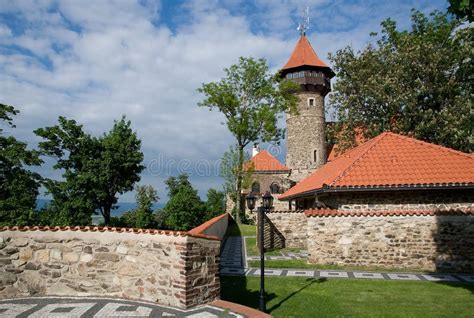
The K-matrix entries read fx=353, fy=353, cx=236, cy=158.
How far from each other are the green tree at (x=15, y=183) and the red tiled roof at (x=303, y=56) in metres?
23.7

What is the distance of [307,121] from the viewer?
3312 centimetres

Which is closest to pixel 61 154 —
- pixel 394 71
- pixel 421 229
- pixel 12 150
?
pixel 12 150

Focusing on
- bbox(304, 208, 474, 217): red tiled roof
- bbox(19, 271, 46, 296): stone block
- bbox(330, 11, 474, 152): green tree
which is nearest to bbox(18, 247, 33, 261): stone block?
bbox(19, 271, 46, 296): stone block

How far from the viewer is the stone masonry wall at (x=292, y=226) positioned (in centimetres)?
1769

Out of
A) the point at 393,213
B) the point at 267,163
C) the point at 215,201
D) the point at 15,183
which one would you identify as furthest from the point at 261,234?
the point at 215,201

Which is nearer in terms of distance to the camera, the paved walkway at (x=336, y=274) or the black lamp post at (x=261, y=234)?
the black lamp post at (x=261, y=234)

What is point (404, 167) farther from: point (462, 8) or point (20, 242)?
point (20, 242)

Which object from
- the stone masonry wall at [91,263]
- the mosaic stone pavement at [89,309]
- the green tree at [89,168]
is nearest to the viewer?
the mosaic stone pavement at [89,309]

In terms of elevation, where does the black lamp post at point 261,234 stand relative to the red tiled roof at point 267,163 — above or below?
below

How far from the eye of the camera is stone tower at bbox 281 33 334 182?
32.8m

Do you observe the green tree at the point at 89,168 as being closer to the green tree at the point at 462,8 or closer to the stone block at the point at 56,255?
the stone block at the point at 56,255

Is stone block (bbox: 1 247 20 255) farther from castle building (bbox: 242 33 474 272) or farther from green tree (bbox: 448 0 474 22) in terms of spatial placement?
green tree (bbox: 448 0 474 22)

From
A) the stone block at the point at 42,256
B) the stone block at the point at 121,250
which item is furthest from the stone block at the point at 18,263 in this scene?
the stone block at the point at 121,250

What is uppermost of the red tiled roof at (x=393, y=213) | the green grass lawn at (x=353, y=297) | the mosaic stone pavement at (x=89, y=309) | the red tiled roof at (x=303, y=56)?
the red tiled roof at (x=303, y=56)
